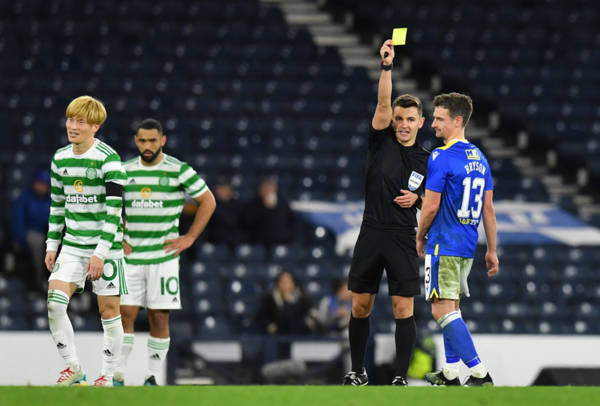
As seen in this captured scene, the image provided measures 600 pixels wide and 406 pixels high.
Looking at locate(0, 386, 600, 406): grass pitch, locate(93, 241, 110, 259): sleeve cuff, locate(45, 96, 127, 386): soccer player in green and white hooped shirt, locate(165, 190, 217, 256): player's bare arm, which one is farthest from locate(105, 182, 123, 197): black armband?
locate(0, 386, 600, 406): grass pitch

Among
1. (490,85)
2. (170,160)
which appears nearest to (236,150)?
(490,85)

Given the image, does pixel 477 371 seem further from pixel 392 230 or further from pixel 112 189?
pixel 112 189

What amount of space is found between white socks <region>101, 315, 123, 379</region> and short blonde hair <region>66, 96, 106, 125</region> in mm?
1342

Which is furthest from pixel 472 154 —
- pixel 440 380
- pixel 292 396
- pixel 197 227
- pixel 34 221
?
pixel 34 221

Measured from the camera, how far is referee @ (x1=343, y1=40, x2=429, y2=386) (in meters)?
7.01

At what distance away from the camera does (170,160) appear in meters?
7.78

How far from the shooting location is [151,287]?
7.68 metres

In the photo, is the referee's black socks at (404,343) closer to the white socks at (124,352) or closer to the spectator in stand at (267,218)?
the white socks at (124,352)

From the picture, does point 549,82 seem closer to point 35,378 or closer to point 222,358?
point 222,358

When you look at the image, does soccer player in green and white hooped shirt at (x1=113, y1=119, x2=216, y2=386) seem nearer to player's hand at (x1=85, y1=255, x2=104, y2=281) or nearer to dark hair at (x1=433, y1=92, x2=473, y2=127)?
player's hand at (x1=85, y1=255, x2=104, y2=281)

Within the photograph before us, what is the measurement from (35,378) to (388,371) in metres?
3.57

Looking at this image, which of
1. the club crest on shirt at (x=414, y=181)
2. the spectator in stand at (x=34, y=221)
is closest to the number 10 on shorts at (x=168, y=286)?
the club crest on shirt at (x=414, y=181)

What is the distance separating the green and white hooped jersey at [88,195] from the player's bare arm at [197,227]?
92 cm

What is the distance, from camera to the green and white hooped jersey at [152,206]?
25.1 ft
